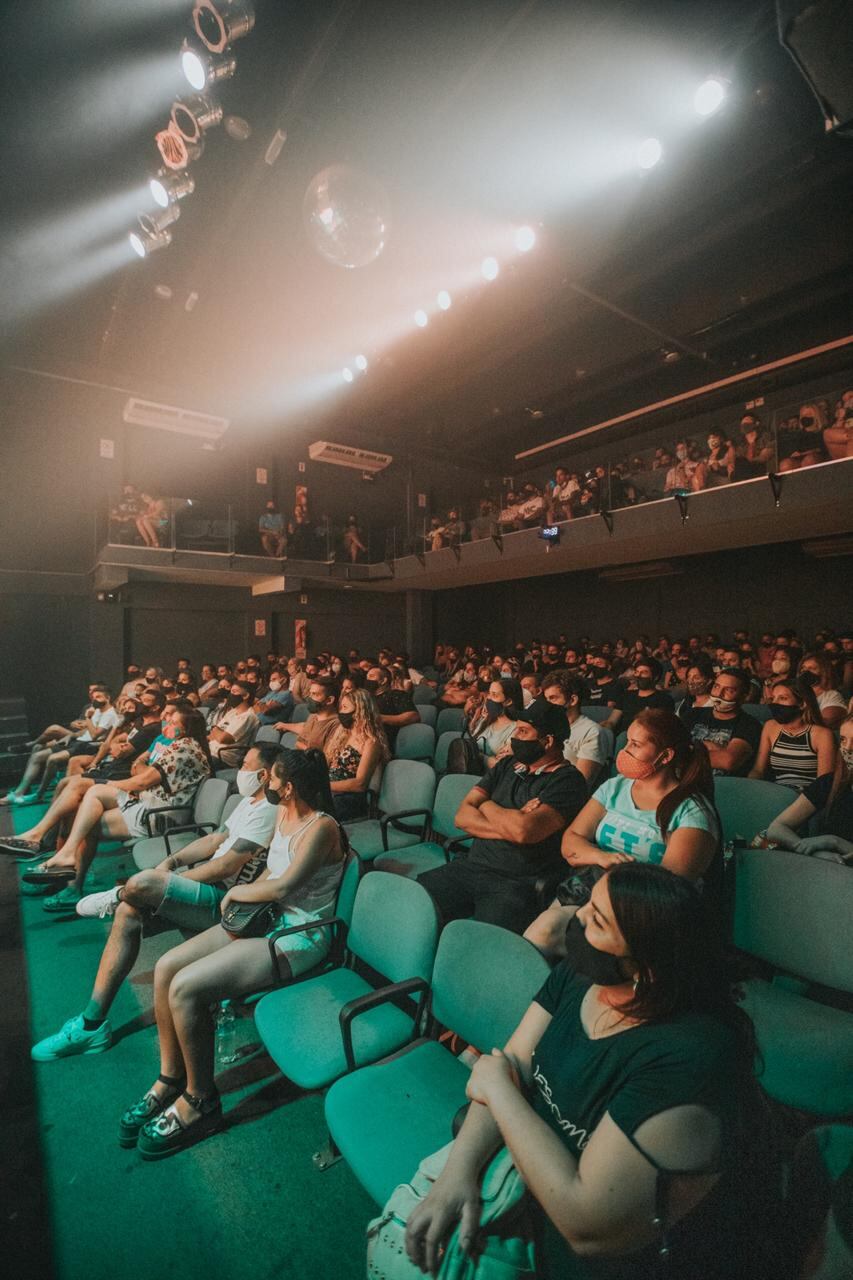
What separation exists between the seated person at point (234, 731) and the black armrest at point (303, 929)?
3.64 meters

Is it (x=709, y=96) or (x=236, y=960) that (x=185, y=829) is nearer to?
(x=236, y=960)

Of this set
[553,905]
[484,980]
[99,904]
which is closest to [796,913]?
[553,905]

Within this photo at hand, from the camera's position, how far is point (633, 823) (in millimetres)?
2285

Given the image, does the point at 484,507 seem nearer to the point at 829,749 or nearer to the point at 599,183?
the point at 599,183

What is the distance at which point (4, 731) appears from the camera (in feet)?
29.3

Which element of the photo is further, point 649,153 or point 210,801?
point 649,153

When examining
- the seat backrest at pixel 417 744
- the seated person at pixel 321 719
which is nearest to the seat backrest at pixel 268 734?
the seated person at pixel 321 719

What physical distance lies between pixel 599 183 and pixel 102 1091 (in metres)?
8.57

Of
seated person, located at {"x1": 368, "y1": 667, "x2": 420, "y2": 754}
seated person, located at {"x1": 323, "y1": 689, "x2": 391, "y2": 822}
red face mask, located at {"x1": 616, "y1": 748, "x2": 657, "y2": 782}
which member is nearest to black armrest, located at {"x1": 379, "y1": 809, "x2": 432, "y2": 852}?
seated person, located at {"x1": 323, "y1": 689, "x2": 391, "y2": 822}

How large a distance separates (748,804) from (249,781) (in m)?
2.83

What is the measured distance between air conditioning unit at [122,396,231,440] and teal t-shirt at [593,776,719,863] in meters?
12.8

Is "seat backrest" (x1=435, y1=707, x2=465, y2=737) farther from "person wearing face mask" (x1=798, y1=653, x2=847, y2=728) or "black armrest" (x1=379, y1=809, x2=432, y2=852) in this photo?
"person wearing face mask" (x1=798, y1=653, x2=847, y2=728)

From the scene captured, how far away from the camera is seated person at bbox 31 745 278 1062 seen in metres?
2.50

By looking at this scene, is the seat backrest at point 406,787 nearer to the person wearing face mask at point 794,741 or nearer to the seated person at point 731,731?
the seated person at point 731,731
